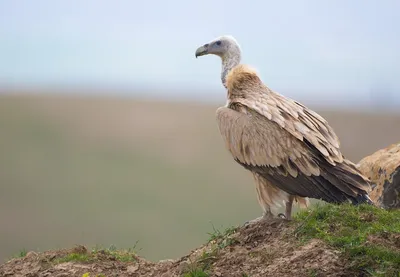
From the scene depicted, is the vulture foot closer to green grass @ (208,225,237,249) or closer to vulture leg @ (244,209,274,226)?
vulture leg @ (244,209,274,226)

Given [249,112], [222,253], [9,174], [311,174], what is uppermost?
[249,112]

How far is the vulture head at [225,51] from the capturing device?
12.5 meters

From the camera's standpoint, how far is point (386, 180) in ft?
36.1

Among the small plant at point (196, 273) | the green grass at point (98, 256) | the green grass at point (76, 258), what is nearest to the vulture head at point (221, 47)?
the green grass at point (98, 256)

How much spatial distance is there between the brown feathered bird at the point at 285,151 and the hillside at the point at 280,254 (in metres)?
0.28

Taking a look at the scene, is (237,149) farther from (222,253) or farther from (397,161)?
(397,161)

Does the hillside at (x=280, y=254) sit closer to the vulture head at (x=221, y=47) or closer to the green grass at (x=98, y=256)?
the green grass at (x=98, y=256)

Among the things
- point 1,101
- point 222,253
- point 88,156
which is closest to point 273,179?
point 222,253

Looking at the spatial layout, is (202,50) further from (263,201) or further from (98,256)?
(98,256)

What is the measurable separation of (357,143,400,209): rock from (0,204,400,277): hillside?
1539 millimetres

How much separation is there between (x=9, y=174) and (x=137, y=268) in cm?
3820

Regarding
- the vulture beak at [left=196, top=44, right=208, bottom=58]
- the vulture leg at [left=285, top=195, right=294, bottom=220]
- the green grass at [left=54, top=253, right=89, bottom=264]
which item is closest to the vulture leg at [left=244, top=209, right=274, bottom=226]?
Answer: the vulture leg at [left=285, top=195, right=294, bottom=220]

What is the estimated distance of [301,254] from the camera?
8.19 m

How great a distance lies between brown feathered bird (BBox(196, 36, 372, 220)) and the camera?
30.7 ft
